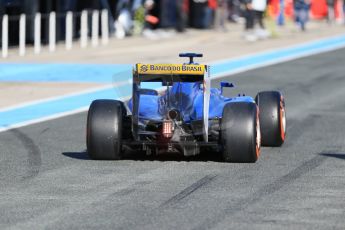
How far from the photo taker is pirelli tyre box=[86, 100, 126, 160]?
489 inches

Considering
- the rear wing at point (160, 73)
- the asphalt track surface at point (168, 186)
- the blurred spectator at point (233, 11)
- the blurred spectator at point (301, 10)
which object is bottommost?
the blurred spectator at point (233, 11)

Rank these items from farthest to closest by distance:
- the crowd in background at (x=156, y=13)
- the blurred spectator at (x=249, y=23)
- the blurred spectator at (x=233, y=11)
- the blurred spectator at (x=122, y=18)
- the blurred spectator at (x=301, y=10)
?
the blurred spectator at (x=233, y=11) → the blurred spectator at (x=301, y=10) → the blurred spectator at (x=249, y=23) → the blurred spectator at (x=122, y=18) → the crowd in background at (x=156, y=13)

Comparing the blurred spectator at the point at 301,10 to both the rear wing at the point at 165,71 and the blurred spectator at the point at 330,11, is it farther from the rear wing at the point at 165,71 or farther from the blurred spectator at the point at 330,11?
the rear wing at the point at 165,71

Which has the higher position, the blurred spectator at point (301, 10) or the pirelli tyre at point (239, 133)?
the pirelli tyre at point (239, 133)

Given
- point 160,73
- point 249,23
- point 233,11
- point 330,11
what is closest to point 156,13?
point 249,23

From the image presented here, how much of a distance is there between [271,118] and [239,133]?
1447 millimetres

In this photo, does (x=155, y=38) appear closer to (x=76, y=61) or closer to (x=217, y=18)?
(x=217, y=18)

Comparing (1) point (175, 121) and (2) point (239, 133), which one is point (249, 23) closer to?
(1) point (175, 121)

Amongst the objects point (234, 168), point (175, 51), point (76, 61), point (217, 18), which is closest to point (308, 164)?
point (234, 168)

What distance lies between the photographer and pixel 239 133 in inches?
480

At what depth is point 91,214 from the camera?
31.1 feet

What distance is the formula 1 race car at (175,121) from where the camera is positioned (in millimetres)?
12289

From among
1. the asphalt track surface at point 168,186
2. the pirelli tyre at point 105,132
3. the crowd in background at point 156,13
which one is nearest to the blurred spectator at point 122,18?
the crowd in background at point 156,13

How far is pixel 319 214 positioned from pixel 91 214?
6.05 ft
